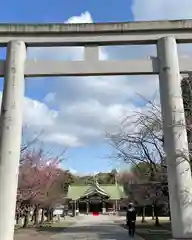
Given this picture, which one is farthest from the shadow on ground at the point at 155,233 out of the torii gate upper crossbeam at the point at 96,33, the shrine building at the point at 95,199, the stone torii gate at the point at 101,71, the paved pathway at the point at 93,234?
the shrine building at the point at 95,199

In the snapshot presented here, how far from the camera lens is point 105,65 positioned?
40.5 feet

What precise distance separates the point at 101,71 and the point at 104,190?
2195 inches

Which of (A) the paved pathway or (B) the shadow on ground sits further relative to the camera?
(A) the paved pathway

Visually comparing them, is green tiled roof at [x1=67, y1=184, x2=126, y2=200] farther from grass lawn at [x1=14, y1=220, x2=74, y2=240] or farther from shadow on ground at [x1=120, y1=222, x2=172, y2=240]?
shadow on ground at [x1=120, y1=222, x2=172, y2=240]

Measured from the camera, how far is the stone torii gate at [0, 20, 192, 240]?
11047mm

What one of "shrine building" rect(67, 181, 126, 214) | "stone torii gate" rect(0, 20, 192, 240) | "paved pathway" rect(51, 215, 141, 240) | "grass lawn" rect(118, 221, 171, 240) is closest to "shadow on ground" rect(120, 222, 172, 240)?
"grass lawn" rect(118, 221, 171, 240)

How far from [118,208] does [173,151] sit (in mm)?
54544

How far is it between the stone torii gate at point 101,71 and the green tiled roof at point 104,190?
53.1 meters

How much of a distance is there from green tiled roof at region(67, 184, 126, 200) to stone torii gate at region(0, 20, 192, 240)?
5313cm

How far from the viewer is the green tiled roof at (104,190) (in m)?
64.4

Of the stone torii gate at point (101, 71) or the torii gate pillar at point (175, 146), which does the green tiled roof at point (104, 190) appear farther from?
the torii gate pillar at point (175, 146)

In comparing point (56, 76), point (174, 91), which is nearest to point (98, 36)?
point (56, 76)

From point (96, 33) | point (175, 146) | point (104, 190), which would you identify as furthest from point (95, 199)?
point (175, 146)

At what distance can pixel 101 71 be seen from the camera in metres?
12.3
